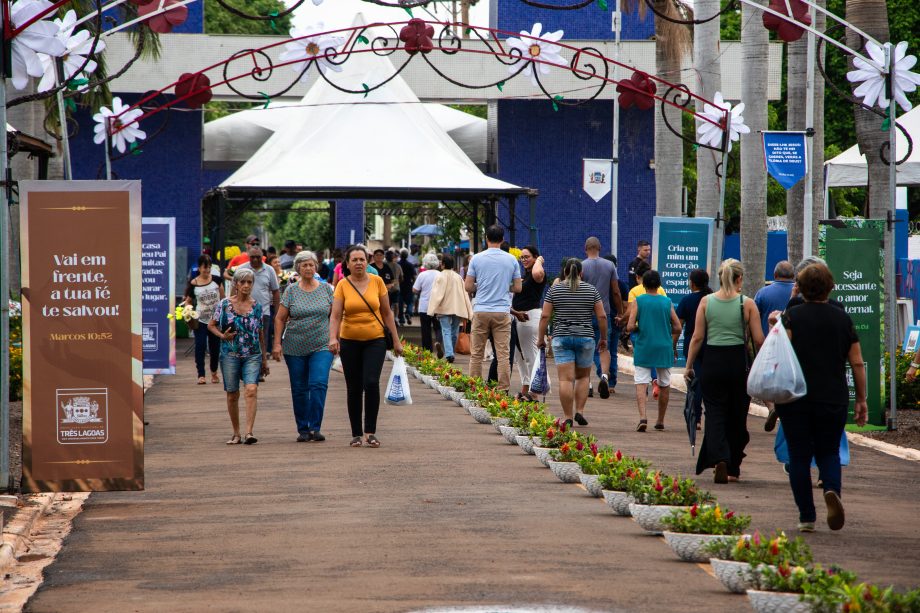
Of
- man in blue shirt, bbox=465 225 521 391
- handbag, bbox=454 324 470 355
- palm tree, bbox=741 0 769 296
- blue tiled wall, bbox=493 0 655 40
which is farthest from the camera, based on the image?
blue tiled wall, bbox=493 0 655 40

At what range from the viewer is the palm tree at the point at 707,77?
21516mm

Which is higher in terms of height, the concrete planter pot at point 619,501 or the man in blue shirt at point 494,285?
the man in blue shirt at point 494,285

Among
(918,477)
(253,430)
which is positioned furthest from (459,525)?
(253,430)

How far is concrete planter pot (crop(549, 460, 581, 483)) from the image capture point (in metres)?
10.8

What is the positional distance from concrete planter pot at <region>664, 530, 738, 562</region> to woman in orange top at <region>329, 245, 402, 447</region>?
539cm

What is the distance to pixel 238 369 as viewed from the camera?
13211 millimetres

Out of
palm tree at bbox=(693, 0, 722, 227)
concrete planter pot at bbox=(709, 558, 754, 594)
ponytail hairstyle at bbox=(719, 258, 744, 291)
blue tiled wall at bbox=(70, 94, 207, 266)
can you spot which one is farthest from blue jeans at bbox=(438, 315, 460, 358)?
concrete planter pot at bbox=(709, 558, 754, 594)

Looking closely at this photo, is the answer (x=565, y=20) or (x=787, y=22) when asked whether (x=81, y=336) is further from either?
(x=565, y=20)

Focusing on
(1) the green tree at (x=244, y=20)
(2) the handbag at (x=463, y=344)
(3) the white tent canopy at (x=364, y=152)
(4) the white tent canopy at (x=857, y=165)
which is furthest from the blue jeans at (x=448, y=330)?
(1) the green tree at (x=244, y=20)

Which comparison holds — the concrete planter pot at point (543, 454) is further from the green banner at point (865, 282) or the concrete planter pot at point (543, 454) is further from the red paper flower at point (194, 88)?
the red paper flower at point (194, 88)

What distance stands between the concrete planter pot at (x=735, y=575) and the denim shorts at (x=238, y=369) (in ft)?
22.7

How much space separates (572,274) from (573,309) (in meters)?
0.38

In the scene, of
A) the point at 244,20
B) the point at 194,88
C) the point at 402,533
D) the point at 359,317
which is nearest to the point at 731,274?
the point at 359,317

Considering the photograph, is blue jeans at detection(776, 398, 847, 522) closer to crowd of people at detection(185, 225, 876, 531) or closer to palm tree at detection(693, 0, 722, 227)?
crowd of people at detection(185, 225, 876, 531)
